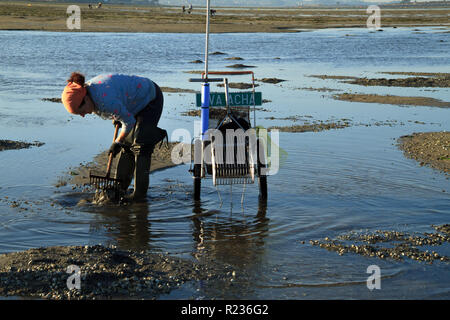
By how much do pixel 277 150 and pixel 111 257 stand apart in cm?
634

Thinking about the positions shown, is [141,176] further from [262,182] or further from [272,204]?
[272,204]

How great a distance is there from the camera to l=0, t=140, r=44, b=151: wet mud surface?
11.6 m

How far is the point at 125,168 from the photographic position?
891cm

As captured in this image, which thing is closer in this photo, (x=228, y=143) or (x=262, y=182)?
(x=228, y=143)

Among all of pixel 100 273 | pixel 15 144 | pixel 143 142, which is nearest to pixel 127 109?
pixel 143 142

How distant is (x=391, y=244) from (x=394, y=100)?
41.4ft

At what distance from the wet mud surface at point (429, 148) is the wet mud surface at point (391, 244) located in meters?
3.60

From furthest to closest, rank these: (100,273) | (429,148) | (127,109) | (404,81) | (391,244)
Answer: (404,81) → (429,148) → (127,109) → (391,244) → (100,273)

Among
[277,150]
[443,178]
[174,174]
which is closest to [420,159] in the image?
[443,178]

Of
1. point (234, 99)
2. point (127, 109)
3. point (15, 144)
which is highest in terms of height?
point (234, 99)

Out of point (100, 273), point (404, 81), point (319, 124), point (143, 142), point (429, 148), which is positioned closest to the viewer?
point (100, 273)

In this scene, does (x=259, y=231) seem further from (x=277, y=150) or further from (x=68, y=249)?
(x=277, y=150)

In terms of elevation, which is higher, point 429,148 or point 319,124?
point 319,124
